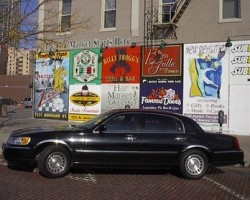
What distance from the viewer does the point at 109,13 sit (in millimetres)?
22953

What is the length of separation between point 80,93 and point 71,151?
Result: 14.1m

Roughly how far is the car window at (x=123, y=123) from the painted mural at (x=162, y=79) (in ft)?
35.9

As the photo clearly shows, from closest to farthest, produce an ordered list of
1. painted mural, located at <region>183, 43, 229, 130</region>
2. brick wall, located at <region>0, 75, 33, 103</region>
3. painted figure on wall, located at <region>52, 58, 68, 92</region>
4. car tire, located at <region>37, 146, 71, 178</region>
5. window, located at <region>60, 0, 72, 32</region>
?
car tire, located at <region>37, 146, 71, 178</region>
painted mural, located at <region>183, 43, 229, 130</region>
window, located at <region>60, 0, 72, 32</region>
painted figure on wall, located at <region>52, 58, 68, 92</region>
brick wall, located at <region>0, 75, 33, 103</region>

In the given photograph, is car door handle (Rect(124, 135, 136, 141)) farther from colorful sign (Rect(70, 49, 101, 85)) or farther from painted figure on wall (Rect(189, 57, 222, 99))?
colorful sign (Rect(70, 49, 101, 85))

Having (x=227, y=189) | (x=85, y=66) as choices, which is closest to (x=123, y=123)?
(x=227, y=189)

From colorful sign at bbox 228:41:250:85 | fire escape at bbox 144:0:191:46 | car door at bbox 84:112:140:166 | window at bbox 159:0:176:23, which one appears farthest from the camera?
window at bbox 159:0:176:23

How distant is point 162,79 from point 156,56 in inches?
42.8

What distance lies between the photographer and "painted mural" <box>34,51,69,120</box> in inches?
952

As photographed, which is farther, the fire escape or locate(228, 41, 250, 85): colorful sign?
the fire escape

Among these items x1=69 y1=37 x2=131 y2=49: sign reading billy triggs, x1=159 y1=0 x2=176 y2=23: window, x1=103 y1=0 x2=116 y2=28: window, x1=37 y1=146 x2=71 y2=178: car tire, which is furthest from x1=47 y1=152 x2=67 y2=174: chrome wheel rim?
x1=103 y1=0 x2=116 y2=28: window

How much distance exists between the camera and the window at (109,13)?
74.8ft

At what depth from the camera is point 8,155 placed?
9.76 metres

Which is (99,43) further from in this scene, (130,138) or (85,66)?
(130,138)

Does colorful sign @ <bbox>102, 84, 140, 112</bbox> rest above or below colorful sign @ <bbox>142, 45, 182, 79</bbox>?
below
